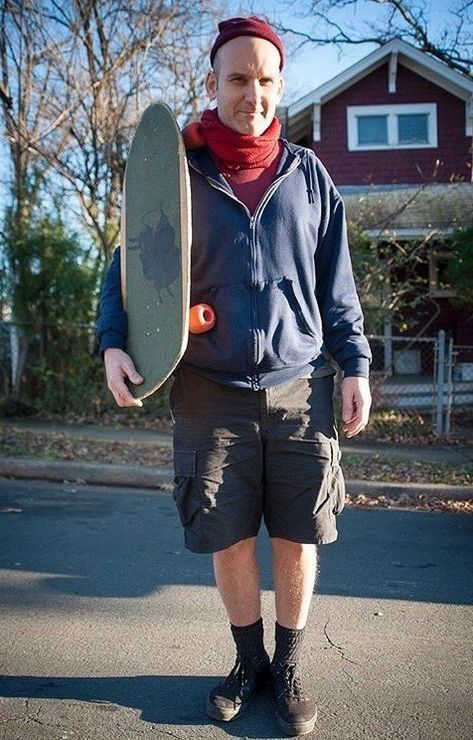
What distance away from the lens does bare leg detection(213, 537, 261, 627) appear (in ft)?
7.11

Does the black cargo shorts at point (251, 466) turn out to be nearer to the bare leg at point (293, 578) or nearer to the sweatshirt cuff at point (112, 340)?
the bare leg at point (293, 578)

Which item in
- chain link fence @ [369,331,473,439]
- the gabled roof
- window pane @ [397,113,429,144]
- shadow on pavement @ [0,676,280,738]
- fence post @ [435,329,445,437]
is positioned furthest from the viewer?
window pane @ [397,113,429,144]

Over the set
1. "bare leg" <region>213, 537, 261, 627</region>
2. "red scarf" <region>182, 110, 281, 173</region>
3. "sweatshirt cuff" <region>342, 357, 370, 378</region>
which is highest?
"red scarf" <region>182, 110, 281, 173</region>

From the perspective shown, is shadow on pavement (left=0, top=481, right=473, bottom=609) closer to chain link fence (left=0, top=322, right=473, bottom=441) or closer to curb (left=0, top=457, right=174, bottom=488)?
curb (left=0, top=457, right=174, bottom=488)

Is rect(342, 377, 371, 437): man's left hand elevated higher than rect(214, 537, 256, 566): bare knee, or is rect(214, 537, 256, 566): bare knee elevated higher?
rect(342, 377, 371, 437): man's left hand

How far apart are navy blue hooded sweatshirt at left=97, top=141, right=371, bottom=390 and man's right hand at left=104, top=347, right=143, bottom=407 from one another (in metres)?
0.05

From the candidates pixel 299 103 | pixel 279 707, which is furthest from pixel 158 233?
pixel 299 103

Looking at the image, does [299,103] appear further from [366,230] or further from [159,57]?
[366,230]

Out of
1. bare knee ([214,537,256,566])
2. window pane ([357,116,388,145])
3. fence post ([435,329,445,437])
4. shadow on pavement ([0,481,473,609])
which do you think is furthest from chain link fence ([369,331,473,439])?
bare knee ([214,537,256,566])

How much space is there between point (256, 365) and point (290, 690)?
0.97m

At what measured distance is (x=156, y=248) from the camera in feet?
6.93

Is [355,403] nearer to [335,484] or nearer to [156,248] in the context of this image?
[335,484]

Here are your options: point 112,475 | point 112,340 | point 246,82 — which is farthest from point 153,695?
point 112,475

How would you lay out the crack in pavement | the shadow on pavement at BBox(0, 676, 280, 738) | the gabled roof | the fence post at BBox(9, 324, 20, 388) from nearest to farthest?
1. the shadow on pavement at BBox(0, 676, 280, 738)
2. the crack in pavement
3. the fence post at BBox(9, 324, 20, 388)
4. the gabled roof
